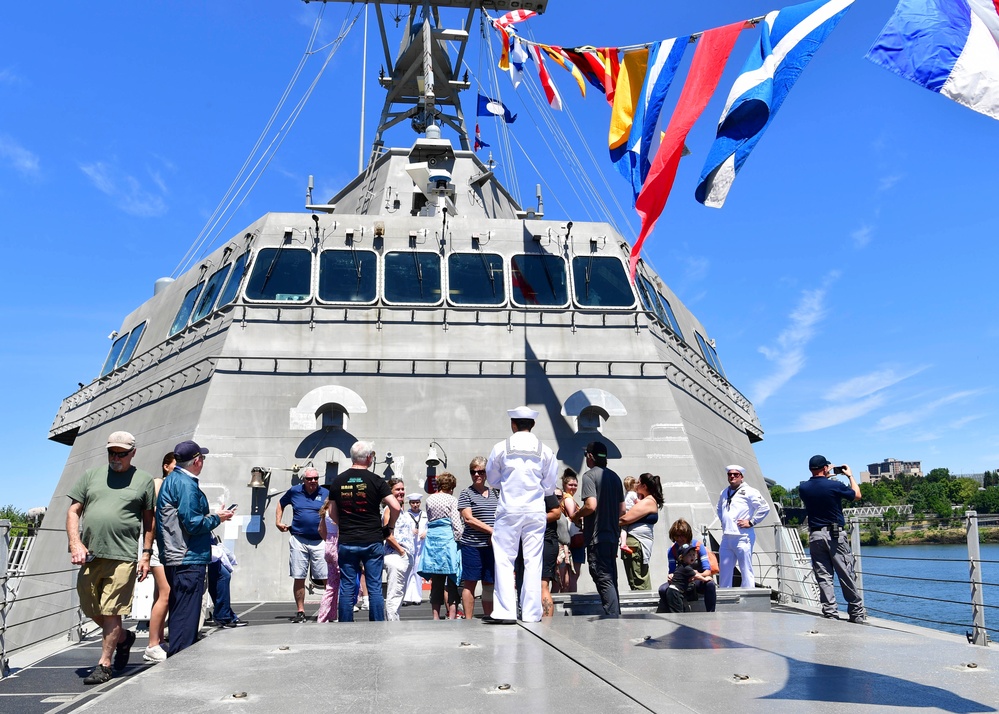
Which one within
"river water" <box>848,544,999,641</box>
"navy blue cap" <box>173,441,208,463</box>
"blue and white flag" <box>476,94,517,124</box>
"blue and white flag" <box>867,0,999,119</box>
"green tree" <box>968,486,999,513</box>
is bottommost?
"river water" <box>848,544,999,641</box>

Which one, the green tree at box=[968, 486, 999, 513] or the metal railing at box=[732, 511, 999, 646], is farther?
the green tree at box=[968, 486, 999, 513]

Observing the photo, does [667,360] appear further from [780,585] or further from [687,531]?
[687,531]

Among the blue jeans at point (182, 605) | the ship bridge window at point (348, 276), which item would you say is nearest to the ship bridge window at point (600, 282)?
the ship bridge window at point (348, 276)

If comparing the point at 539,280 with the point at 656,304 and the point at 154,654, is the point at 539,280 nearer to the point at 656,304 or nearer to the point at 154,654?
the point at 656,304

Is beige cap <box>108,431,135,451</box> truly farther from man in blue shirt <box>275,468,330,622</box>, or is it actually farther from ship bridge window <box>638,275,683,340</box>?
ship bridge window <box>638,275,683,340</box>

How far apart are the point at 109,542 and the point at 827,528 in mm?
5279

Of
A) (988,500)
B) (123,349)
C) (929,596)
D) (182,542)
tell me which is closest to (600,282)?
(182,542)

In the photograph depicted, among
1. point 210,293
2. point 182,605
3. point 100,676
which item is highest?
point 210,293

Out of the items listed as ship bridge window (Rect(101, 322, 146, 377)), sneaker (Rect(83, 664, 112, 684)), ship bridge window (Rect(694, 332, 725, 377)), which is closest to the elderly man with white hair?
sneaker (Rect(83, 664, 112, 684))

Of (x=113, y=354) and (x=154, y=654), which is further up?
(x=113, y=354)

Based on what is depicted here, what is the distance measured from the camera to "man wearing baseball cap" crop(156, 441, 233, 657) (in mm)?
5094

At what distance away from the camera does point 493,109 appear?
15.8 metres

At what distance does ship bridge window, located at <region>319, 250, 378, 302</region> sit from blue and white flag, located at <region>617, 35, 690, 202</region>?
13.5 feet

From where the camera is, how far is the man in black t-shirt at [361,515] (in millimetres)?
5918
